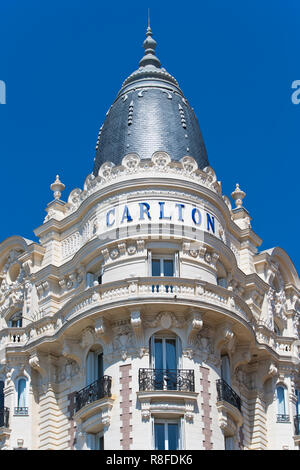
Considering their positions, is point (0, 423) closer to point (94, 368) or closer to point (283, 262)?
point (94, 368)

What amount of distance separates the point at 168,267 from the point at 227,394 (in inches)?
197

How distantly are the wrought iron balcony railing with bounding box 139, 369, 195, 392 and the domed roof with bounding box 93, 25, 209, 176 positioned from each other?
8980 millimetres

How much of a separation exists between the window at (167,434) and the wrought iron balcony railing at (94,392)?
2017mm

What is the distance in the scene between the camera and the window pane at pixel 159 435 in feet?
125

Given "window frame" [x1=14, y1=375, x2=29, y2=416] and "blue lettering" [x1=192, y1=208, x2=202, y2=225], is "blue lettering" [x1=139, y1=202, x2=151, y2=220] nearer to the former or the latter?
"blue lettering" [x1=192, y1=208, x2=202, y2=225]

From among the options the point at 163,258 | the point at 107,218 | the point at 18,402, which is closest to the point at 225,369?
the point at 163,258

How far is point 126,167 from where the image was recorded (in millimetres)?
43406

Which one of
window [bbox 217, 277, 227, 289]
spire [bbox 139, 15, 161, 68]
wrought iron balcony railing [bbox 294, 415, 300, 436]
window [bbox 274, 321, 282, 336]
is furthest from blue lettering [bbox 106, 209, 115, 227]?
wrought iron balcony railing [bbox 294, 415, 300, 436]

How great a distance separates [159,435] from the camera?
126ft

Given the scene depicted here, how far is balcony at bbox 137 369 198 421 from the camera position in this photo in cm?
3828

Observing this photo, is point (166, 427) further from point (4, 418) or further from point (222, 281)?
point (222, 281)
